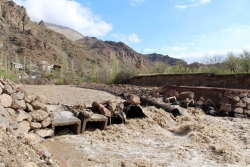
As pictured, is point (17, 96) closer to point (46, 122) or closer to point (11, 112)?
point (11, 112)

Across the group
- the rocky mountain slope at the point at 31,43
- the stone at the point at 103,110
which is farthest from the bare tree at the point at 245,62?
the rocky mountain slope at the point at 31,43

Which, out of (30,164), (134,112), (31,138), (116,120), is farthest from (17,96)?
(134,112)

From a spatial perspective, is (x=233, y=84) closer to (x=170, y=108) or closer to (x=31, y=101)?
(x=170, y=108)

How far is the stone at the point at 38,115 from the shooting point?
6.52m

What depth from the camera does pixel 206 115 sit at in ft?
33.9

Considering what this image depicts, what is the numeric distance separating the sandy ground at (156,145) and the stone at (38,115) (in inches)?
25.3

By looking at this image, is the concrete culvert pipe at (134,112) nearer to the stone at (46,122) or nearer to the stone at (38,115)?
the stone at (46,122)

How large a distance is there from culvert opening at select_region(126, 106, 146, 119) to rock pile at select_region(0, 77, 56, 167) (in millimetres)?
3080

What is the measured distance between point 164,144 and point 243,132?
296 cm

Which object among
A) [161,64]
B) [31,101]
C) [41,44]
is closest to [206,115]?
[31,101]

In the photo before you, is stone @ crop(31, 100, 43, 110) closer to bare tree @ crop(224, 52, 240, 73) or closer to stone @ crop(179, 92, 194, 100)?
stone @ crop(179, 92, 194, 100)

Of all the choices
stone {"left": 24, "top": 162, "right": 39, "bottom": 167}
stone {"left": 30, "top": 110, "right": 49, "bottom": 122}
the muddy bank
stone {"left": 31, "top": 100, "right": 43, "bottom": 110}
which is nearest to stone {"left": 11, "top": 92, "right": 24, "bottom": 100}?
stone {"left": 31, "top": 100, "right": 43, "bottom": 110}

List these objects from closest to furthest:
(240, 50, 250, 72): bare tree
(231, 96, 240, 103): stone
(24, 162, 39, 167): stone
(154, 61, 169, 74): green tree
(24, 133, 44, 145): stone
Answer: (24, 162, 39, 167): stone
(24, 133, 44, 145): stone
(231, 96, 240, 103): stone
(240, 50, 250, 72): bare tree
(154, 61, 169, 74): green tree

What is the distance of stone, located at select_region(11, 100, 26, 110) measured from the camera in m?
6.04
